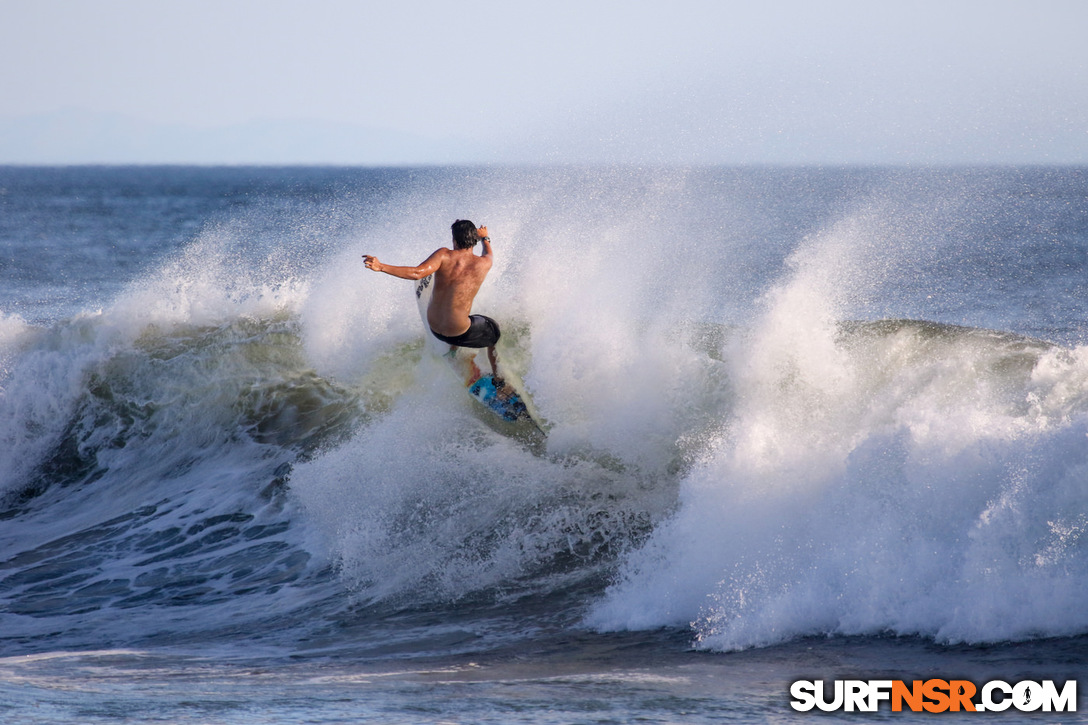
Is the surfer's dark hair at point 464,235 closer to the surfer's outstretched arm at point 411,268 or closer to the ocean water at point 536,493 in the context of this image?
the surfer's outstretched arm at point 411,268

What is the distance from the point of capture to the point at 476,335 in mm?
8148

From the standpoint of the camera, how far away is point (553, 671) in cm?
492

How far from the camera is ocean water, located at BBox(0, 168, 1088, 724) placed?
4.88 m

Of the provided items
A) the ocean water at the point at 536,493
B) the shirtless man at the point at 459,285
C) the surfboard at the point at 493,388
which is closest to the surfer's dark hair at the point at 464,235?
the shirtless man at the point at 459,285

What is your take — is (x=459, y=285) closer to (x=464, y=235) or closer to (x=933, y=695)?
(x=464, y=235)

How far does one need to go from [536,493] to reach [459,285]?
1.82m

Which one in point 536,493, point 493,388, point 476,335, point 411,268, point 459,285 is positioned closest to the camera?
point 411,268

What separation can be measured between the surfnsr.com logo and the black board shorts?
4.42 m

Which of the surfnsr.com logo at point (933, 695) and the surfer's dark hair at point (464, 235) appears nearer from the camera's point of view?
the surfnsr.com logo at point (933, 695)

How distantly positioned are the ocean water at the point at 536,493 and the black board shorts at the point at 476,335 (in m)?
0.54

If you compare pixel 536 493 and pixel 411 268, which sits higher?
pixel 411 268

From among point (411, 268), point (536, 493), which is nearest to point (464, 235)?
point (411, 268)

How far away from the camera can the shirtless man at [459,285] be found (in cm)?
765

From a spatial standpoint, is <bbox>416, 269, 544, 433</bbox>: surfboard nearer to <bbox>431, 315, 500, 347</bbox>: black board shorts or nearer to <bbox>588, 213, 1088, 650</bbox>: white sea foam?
<bbox>431, 315, 500, 347</bbox>: black board shorts
